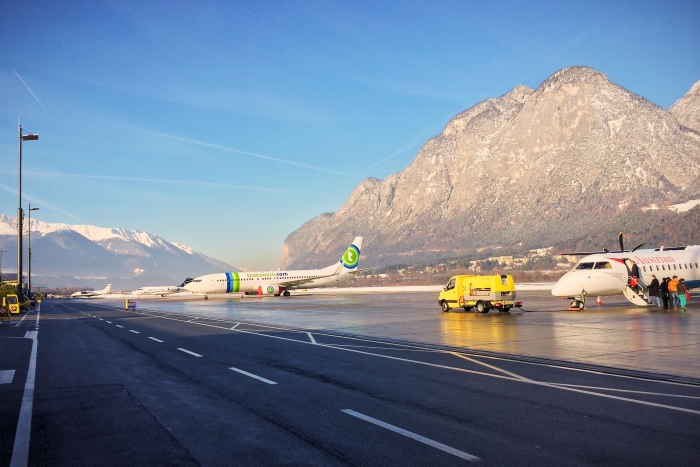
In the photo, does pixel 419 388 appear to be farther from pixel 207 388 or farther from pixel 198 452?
pixel 198 452

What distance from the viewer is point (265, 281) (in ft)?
250

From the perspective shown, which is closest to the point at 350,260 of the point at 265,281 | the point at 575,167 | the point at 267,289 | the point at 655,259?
the point at 265,281

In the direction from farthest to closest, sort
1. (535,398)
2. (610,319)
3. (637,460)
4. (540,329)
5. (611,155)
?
1. (611,155)
2. (610,319)
3. (540,329)
4. (535,398)
5. (637,460)

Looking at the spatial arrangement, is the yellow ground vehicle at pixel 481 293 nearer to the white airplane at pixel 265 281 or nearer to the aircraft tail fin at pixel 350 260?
the white airplane at pixel 265 281

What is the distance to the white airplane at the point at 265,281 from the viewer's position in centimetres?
7325

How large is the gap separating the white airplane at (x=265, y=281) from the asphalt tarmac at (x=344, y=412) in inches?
2231

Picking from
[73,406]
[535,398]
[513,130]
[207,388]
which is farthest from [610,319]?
[513,130]

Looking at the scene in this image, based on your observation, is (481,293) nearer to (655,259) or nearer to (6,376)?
(655,259)

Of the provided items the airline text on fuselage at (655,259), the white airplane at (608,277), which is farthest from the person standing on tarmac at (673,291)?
the airline text on fuselage at (655,259)

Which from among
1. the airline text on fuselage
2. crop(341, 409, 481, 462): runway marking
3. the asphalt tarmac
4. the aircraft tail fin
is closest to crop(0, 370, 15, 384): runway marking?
the asphalt tarmac

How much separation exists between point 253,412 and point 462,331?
584 inches

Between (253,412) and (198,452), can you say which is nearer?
(198,452)

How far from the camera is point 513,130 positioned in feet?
653

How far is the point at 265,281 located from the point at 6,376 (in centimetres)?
6200
